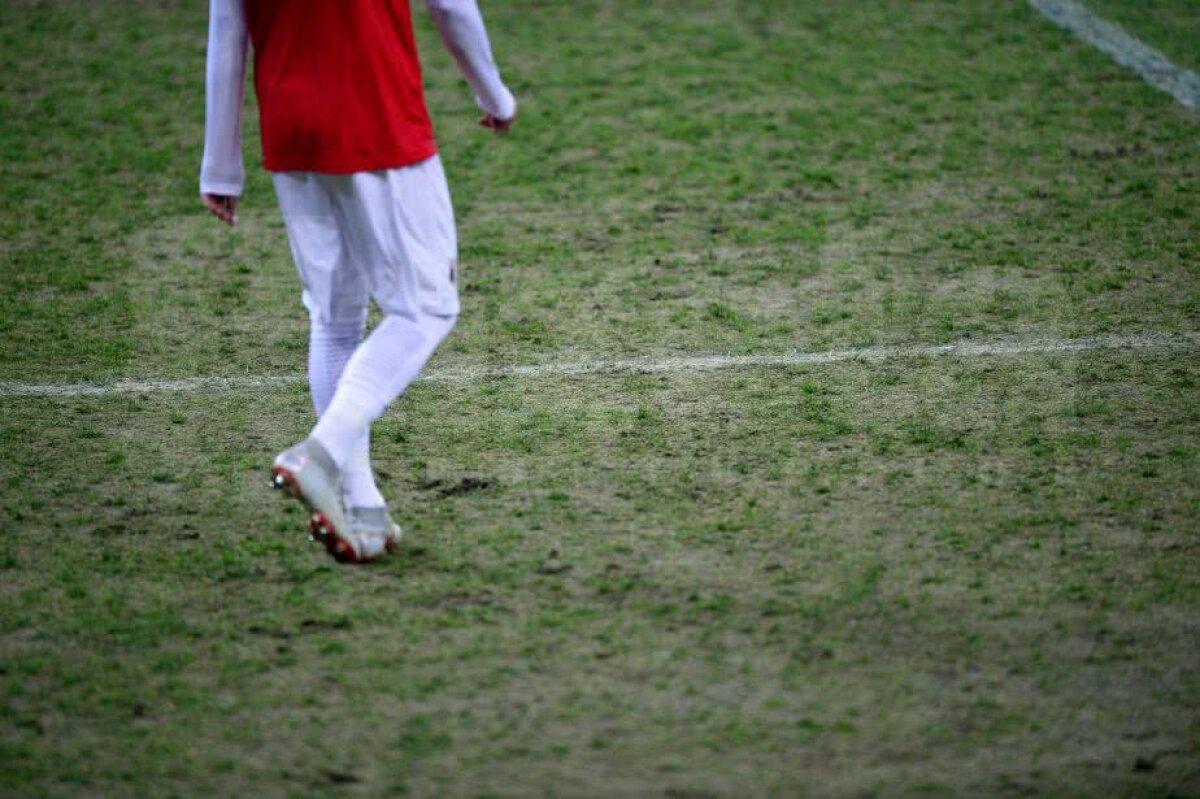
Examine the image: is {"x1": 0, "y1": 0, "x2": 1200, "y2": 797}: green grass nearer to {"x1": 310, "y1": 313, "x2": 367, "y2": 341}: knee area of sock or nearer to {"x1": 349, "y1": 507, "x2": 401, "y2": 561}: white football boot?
{"x1": 349, "y1": 507, "x2": 401, "y2": 561}: white football boot

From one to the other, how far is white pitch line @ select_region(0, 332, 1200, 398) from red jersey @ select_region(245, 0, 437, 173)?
1.61 meters

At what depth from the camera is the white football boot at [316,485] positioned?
351 centimetres

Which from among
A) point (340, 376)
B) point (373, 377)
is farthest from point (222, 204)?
point (373, 377)

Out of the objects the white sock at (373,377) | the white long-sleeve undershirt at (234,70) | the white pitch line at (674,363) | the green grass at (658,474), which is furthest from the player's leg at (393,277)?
the white pitch line at (674,363)

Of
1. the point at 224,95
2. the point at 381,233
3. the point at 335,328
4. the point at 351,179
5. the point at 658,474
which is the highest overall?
the point at 224,95

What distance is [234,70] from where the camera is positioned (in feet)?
12.0

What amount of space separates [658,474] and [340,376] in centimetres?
93

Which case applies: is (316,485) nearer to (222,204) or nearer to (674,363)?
(222,204)

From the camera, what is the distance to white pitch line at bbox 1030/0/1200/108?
8102 millimetres

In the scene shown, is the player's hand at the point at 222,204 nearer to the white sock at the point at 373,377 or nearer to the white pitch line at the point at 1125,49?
the white sock at the point at 373,377

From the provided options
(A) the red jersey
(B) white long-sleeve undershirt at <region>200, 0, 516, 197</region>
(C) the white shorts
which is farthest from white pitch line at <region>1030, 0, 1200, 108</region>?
(A) the red jersey

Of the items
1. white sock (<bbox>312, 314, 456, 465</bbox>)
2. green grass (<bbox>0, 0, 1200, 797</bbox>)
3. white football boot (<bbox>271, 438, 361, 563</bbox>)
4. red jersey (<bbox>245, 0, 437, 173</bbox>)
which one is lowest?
green grass (<bbox>0, 0, 1200, 797</bbox>)

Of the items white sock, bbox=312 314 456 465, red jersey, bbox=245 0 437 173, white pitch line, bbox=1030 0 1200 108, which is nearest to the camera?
red jersey, bbox=245 0 437 173

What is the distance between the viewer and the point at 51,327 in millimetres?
5594
